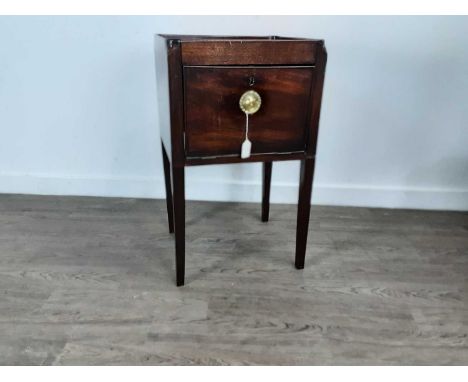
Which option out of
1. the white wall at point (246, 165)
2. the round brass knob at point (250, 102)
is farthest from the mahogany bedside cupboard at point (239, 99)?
the white wall at point (246, 165)

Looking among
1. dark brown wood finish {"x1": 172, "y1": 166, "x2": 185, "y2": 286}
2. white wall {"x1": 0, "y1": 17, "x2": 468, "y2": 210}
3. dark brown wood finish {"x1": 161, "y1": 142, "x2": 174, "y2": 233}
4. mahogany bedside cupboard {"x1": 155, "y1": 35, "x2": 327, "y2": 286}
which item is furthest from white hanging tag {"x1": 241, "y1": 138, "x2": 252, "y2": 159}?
white wall {"x1": 0, "y1": 17, "x2": 468, "y2": 210}

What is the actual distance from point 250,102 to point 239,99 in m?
0.03

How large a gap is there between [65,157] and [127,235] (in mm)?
460

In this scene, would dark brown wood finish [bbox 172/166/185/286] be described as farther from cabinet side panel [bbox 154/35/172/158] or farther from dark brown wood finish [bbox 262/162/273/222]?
dark brown wood finish [bbox 262/162/273/222]

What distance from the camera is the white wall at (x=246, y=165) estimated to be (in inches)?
49.3

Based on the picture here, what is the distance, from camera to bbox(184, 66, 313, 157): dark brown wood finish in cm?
81

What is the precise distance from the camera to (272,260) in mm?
1122

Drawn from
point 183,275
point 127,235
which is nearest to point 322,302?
point 183,275


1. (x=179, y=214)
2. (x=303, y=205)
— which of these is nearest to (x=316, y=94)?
(x=303, y=205)

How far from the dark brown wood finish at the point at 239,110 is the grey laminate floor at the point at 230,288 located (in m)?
0.38

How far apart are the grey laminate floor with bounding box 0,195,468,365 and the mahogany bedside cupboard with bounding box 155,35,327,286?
244mm

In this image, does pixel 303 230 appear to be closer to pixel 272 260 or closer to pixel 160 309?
pixel 272 260

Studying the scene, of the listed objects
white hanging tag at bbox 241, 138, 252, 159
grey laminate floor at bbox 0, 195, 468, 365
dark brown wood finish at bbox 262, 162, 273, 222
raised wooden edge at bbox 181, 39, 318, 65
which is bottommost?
grey laminate floor at bbox 0, 195, 468, 365

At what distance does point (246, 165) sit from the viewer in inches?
56.7
